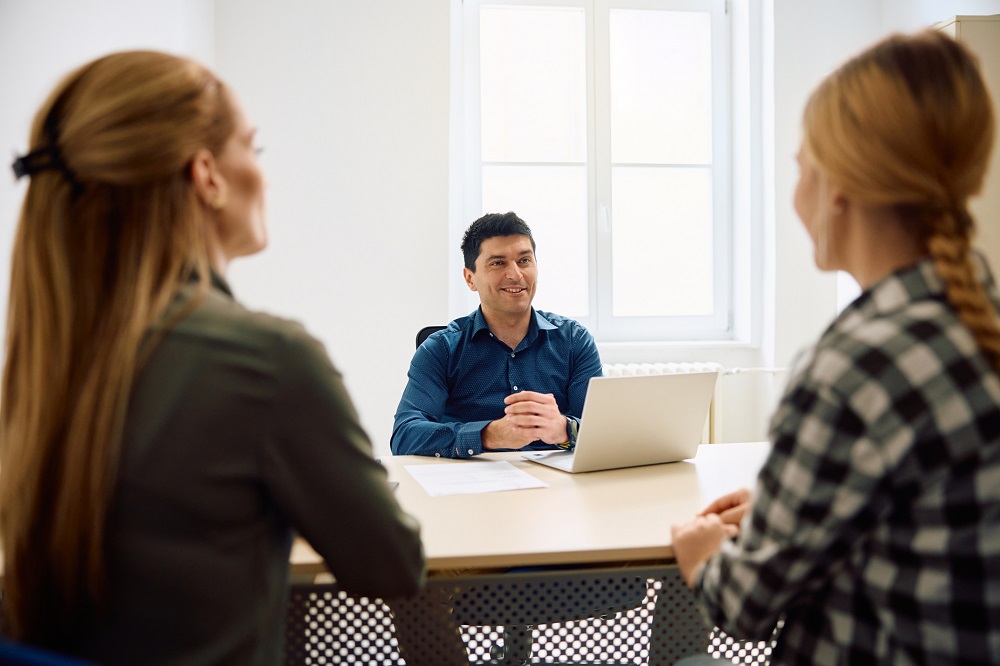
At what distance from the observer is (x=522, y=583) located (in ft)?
4.03

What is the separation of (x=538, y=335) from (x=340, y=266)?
1.45 meters

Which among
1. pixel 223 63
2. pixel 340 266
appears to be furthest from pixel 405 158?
pixel 223 63

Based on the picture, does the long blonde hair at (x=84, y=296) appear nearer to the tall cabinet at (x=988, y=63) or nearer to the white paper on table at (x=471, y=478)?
the white paper on table at (x=471, y=478)

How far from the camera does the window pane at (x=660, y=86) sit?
3777 mm

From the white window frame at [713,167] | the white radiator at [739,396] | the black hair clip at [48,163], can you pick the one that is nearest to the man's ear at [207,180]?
the black hair clip at [48,163]

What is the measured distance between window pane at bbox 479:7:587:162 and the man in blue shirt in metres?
1.49

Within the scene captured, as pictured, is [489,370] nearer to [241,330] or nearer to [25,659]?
[241,330]

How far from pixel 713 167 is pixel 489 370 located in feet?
7.26

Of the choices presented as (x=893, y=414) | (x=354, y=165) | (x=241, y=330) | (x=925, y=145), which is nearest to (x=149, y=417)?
(x=241, y=330)

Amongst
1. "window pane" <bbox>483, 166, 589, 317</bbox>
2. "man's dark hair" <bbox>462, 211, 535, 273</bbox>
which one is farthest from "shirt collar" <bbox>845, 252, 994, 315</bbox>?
"window pane" <bbox>483, 166, 589, 317</bbox>

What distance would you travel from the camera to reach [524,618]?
4.09 ft

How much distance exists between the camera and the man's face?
2236mm

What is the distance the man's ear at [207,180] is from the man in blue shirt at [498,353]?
1.16m

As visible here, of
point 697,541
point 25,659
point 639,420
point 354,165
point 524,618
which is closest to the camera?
point 25,659
